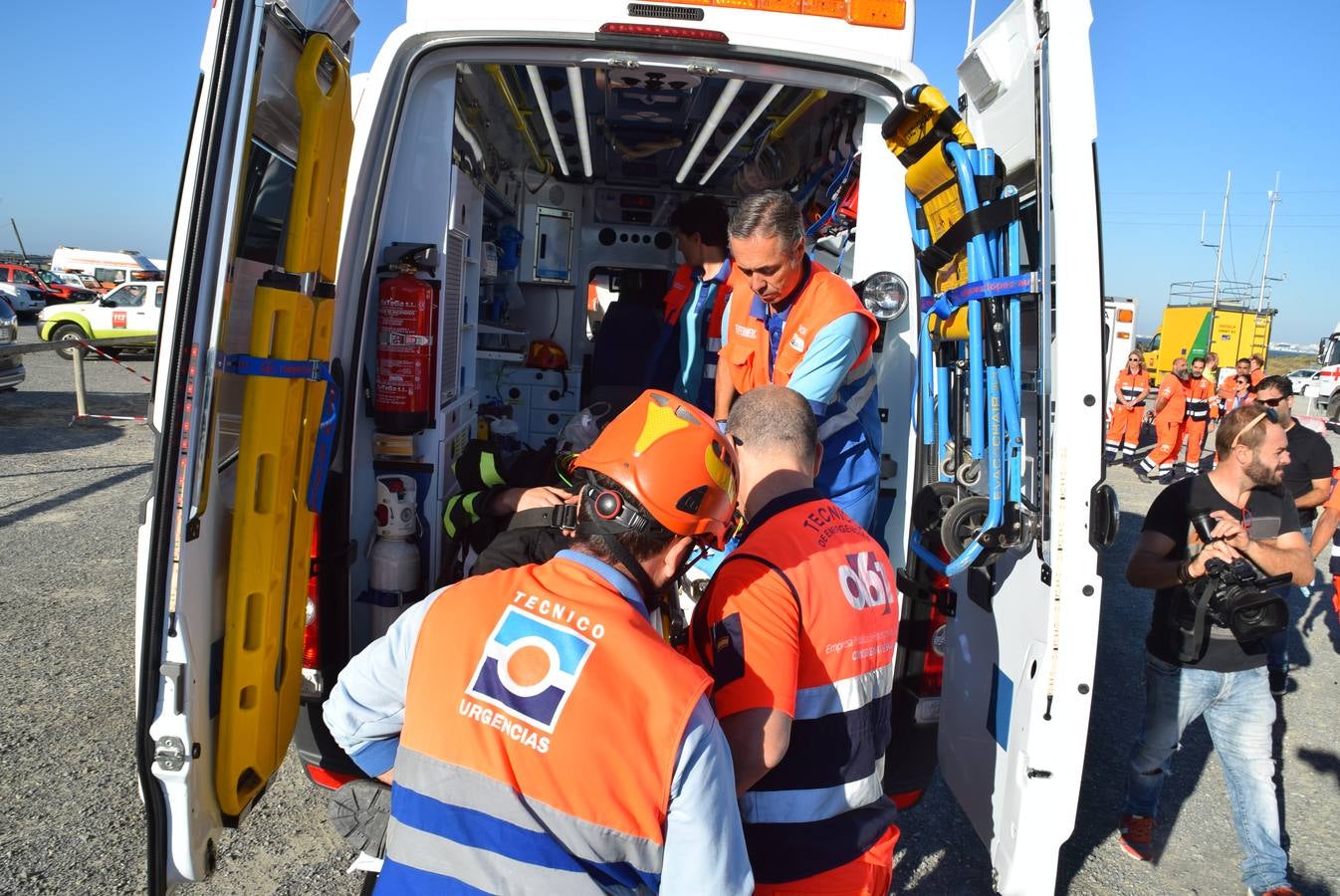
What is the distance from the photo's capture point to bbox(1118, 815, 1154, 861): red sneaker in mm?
3400

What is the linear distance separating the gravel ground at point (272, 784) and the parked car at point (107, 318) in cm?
1453

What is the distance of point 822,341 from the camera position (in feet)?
8.94

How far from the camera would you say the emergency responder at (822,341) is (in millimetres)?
2727

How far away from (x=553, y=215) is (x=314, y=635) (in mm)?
4437

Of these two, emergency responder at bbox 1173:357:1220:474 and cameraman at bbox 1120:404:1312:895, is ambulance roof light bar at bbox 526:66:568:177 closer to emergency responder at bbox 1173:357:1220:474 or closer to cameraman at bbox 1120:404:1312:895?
cameraman at bbox 1120:404:1312:895

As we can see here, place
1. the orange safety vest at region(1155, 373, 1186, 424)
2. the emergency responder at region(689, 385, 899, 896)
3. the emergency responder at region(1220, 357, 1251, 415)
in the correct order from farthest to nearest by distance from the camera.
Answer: the emergency responder at region(1220, 357, 1251, 415)
the orange safety vest at region(1155, 373, 1186, 424)
the emergency responder at region(689, 385, 899, 896)

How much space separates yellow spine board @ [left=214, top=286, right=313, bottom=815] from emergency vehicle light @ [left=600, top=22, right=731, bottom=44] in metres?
1.24

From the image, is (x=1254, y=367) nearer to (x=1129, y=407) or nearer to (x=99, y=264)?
(x=1129, y=407)

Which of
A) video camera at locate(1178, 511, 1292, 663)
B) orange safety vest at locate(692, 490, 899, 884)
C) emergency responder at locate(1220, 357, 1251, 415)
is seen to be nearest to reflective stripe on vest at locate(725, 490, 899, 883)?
orange safety vest at locate(692, 490, 899, 884)

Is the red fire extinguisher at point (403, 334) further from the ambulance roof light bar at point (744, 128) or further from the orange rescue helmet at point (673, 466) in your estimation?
the ambulance roof light bar at point (744, 128)

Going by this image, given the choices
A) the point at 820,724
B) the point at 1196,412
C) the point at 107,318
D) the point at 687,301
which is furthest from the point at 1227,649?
the point at 107,318

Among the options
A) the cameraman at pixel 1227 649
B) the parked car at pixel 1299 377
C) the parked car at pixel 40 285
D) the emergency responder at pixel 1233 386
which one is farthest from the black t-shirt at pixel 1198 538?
the parked car at pixel 40 285

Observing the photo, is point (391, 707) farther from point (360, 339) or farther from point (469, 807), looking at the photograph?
point (360, 339)

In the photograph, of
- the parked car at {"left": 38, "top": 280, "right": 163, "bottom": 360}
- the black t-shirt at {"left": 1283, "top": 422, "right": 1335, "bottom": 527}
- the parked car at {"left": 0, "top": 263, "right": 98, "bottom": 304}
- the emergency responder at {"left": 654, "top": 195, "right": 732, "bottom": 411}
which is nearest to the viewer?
the emergency responder at {"left": 654, "top": 195, "right": 732, "bottom": 411}
